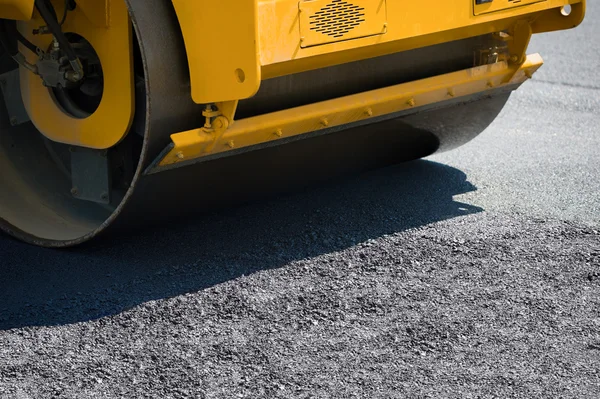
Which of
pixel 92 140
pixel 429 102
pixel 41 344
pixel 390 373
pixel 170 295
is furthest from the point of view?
pixel 429 102

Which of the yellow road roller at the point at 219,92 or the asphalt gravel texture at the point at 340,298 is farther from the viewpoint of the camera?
the yellow road roller at the point at 219,92

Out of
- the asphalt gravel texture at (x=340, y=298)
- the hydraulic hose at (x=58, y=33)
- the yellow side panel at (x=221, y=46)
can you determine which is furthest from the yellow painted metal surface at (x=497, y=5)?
the hydraulic hose at (x=58, y=33)

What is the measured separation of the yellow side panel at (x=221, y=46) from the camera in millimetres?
3049

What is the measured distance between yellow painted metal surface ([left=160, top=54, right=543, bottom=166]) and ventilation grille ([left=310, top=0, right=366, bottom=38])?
0.32m

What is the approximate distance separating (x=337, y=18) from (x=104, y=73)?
→ 2.80 feet

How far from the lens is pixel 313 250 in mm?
3770

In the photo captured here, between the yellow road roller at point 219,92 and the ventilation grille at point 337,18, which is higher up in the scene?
the ventilation grille at point 337,18

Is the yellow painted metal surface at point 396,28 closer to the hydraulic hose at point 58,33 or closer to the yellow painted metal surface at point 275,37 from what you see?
the yellow painted metal surface at point 275,37

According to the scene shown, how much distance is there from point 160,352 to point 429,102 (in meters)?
1.56

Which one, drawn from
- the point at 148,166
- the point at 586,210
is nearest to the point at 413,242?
the point at 586,210

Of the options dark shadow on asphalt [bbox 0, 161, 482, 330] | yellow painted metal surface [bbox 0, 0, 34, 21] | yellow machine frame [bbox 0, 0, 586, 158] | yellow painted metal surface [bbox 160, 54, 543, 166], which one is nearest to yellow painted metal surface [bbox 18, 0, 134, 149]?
yellow machine frame [bbox 0, 0, 586, 158]

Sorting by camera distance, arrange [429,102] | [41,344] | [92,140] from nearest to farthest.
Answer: [41,344]
[92,140]
[429,102]

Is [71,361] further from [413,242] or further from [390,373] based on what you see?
[413,242]

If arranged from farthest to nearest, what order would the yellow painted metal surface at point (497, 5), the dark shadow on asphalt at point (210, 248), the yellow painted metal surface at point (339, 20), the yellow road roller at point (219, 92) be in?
the yellow painted metal surface at point (497, 5) < the dark shadow on asphalt at point (210, 248) < the yellow painted metal surface at point (339, 20) < the yellow road roller at point (219, 92)
